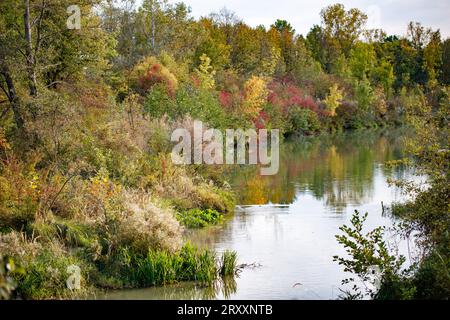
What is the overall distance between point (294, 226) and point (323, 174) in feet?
34.2

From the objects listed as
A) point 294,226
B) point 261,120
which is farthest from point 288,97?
point 294,226

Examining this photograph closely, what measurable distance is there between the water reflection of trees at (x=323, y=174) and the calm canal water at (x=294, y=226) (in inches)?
1.2

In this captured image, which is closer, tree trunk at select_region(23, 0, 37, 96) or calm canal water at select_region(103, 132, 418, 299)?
calm canal water at select_region(103, 132, 418, 299)

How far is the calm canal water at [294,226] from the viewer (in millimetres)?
10688

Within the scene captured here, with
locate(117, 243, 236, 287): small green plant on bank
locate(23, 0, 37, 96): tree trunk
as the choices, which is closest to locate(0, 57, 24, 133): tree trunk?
locate(23, 0, 37, 96): tree trunk

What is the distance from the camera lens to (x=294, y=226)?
51.3 feet

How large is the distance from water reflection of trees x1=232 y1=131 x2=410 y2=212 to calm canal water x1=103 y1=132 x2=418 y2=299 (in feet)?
0.10

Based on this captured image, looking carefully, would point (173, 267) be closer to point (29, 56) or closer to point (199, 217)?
point (199, 217)

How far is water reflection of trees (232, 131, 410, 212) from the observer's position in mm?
20281

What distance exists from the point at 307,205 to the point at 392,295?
9741 mm

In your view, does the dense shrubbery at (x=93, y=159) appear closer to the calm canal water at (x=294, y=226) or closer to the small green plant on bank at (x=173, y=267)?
the small green plant on bank at (x=173, y=267)

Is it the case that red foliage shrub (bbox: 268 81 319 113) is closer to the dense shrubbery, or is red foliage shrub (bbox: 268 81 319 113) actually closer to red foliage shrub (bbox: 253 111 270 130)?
red foliage shrub (bbox: 253 111 270 130)

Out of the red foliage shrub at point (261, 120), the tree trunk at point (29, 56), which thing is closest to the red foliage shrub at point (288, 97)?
the red foliage shrub at point (261, 120)

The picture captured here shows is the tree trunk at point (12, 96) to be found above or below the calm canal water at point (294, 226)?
above
